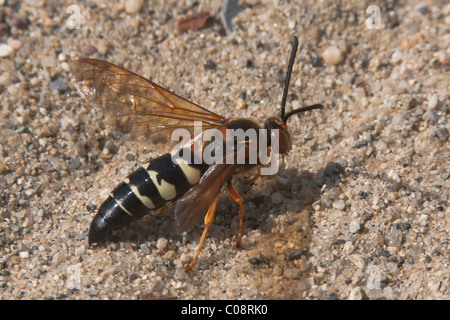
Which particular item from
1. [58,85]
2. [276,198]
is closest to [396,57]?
[276,198]

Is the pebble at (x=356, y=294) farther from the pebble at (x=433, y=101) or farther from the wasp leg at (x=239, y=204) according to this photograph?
the pebble at (x=433, y=101)

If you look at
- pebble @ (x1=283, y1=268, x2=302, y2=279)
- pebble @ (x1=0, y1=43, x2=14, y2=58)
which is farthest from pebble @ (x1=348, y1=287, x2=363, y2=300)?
pebble @ (x1=0, y1=43, x2=14, y2=58)

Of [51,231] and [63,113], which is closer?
[51,231]

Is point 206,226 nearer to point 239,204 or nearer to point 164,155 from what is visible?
point 239,204

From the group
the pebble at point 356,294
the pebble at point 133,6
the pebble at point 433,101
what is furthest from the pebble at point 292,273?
the pebble at point 133,6

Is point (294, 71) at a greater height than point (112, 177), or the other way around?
point (294, 71)

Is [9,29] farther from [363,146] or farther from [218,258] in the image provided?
[363,146]
